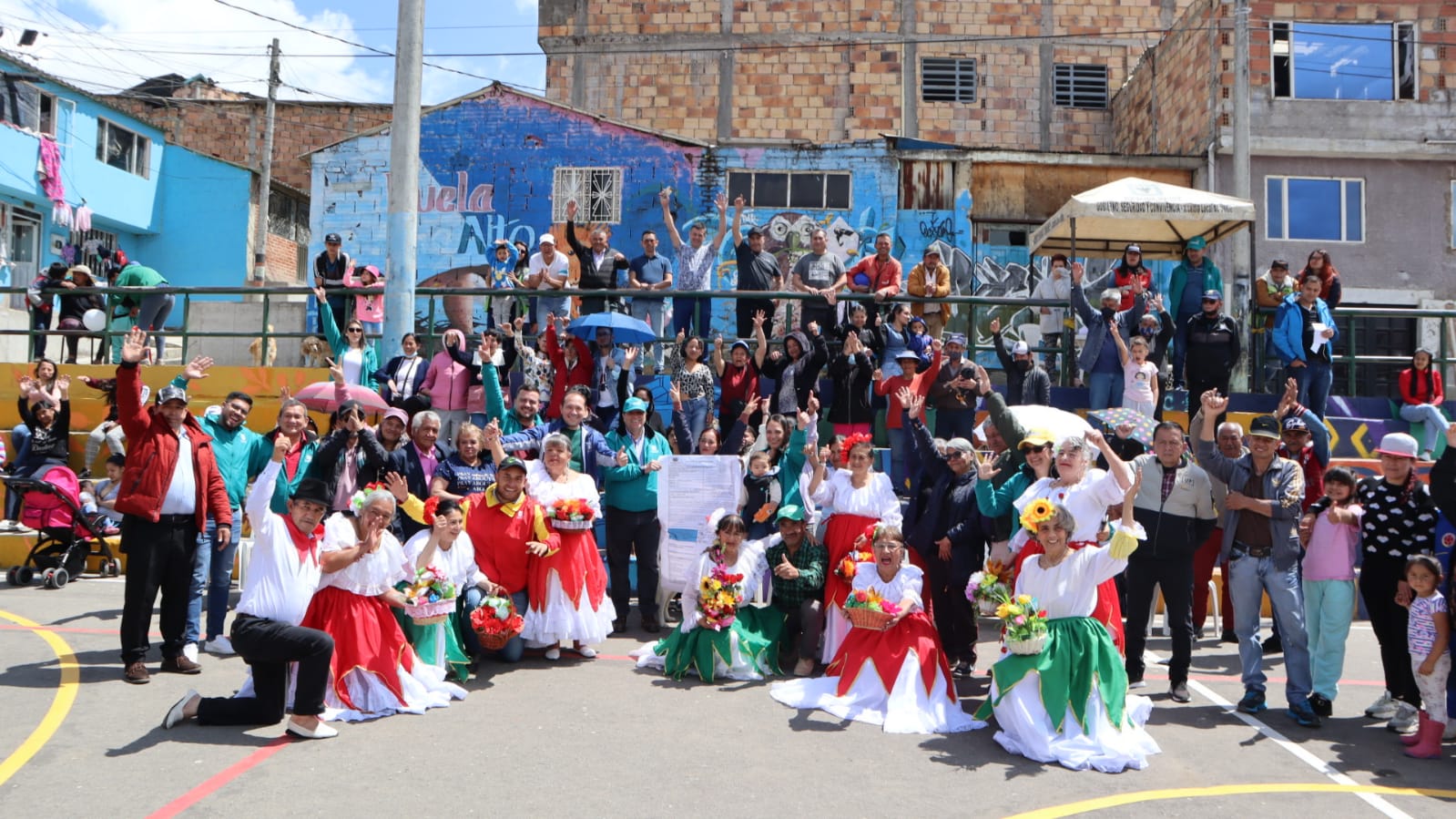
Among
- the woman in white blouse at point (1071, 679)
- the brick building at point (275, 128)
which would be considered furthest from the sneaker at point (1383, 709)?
the brick building at point (275, 128)

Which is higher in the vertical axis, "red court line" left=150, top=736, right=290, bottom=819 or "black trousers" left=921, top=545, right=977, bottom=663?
"black trousers" left=921, top=545, right=977, bottom=663

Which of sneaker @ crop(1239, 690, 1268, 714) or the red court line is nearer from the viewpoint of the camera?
the red court line

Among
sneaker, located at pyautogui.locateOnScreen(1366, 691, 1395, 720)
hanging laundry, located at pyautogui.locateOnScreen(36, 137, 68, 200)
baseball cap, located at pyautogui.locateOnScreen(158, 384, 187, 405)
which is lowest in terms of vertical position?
sneaker, located at pyautogui.locateOnScreen(1366, 691, 1395, 720)

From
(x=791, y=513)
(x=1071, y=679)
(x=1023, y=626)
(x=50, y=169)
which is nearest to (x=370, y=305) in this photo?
(x=791, y=513)

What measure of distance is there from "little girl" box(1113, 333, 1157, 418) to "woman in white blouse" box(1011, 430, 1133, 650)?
15.5 feet

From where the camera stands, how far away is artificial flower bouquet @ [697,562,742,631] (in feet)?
28.0

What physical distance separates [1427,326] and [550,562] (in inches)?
716

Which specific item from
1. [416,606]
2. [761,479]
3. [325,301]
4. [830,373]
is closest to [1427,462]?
[830,373]

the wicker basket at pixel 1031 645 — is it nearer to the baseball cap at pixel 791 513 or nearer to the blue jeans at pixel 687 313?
the baseball cap at pixel 791 513

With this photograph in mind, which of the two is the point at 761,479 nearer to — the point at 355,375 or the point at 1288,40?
the point at 355,375

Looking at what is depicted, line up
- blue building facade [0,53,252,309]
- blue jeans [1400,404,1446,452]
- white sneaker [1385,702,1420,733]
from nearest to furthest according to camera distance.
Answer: white sneaker [1385,702,1420,733] < blue jeans [1400,404,1446,452] < blue building facade [0,53,252,309]

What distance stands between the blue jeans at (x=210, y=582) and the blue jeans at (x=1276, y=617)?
7.21 metres

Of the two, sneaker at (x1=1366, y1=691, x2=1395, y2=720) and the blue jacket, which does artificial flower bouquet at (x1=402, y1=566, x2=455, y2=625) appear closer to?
sneaker at (x1=1366, y1=691, x2=1395, y2=720)

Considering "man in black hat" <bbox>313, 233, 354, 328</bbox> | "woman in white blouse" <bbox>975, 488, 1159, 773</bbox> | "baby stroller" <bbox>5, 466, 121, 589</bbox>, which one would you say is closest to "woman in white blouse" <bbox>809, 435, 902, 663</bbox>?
"woman in white blouse" <bbox>975, 488, 1159, 773</bbox>
